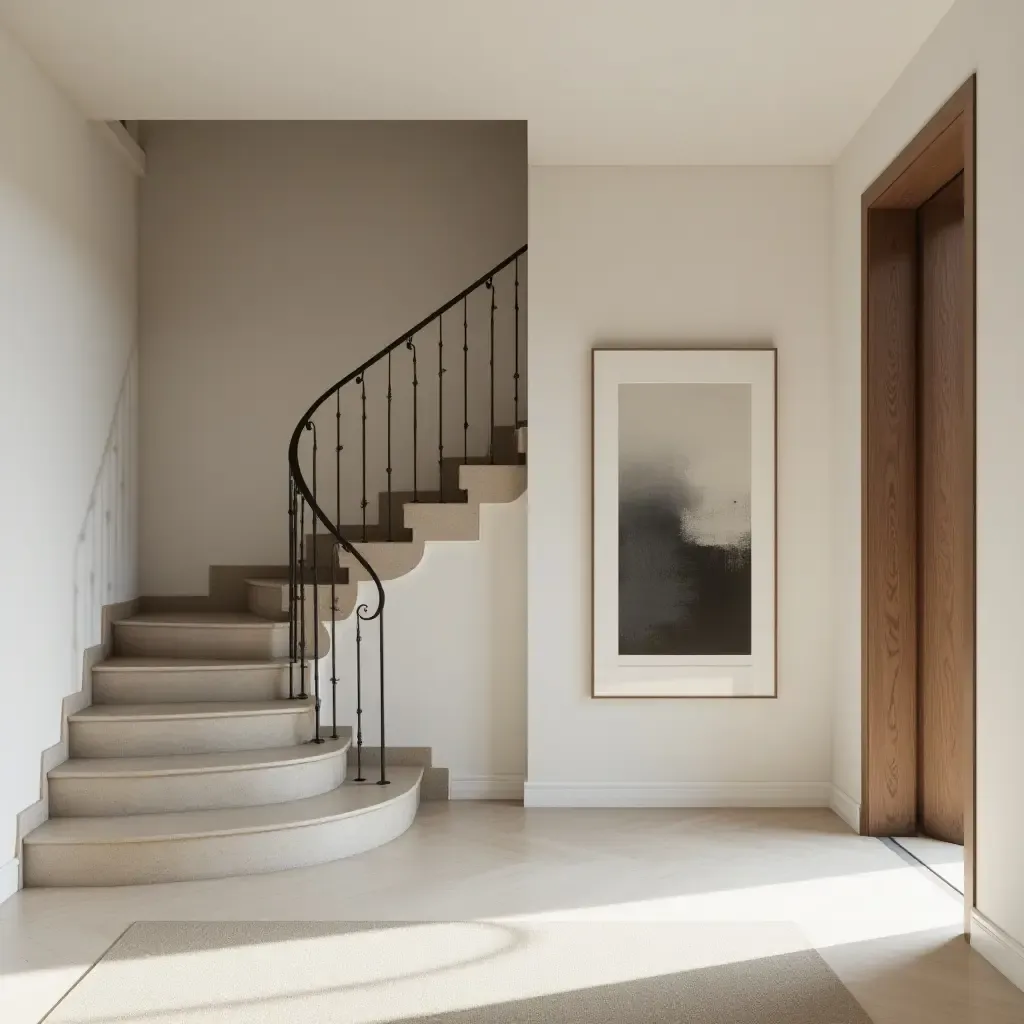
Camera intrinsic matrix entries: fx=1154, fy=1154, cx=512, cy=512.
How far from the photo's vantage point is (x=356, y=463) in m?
6.76

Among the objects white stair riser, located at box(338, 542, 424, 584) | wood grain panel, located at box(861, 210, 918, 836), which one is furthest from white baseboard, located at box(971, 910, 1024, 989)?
white stair riser, located at box(338, 542, 424, 584)

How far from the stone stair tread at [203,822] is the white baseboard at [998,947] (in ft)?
7.89

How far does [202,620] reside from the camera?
609 centimetres

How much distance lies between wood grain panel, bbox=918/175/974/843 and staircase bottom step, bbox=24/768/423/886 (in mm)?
2421

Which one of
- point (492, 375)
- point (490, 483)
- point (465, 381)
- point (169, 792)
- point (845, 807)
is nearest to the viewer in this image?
point (169, 792)

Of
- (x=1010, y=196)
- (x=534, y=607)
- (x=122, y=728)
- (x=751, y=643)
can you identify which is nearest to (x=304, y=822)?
(x=122, y=728)

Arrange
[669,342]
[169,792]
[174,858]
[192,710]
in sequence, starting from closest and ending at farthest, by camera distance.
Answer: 1. [174,858]
2. [169,792]
3. [192,710]
4. [669,342]

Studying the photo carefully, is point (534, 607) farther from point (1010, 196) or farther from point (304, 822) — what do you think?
point (1010, 196)

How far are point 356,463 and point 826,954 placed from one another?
399 cm

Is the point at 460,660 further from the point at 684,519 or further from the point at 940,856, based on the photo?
the point at 940,856

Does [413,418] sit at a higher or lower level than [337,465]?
higher

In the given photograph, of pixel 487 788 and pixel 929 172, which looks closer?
pixel 929 172

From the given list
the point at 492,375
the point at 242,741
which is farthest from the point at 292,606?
the point at 492,375

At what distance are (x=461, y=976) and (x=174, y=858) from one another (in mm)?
1490
